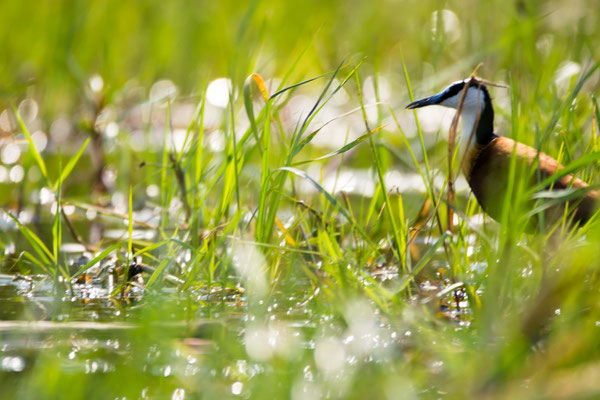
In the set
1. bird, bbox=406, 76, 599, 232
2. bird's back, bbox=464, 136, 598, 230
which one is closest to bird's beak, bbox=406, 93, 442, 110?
bird, bbox=406, 76, 599, 232

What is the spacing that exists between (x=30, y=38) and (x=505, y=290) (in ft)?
15.2

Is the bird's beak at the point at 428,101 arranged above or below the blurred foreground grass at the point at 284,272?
above

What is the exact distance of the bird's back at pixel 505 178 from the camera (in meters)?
2.99

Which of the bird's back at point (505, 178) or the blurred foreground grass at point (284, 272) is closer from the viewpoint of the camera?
the blurred foreground grass at point (284, 272)

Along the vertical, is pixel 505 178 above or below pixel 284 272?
above

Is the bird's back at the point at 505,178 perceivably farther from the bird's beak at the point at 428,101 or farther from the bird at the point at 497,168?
the bird's beak at the point at 428,101

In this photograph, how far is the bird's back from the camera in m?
2.99

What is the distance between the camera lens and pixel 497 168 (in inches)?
131

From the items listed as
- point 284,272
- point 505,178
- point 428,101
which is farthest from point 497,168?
point 284,272

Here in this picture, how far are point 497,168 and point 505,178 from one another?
Answer: 83 mm

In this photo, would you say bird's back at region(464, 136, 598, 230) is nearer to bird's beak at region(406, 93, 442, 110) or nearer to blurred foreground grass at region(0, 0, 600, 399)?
blurred foreground grass at region(0, 0, 600, 399)

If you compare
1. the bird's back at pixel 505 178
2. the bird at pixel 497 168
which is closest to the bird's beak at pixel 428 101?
the bird at pixel 497 168

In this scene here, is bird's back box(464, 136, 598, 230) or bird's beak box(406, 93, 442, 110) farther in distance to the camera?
bird's beak box(406, 93, 442, 110)

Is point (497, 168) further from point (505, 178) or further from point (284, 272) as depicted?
point (284, 272)
